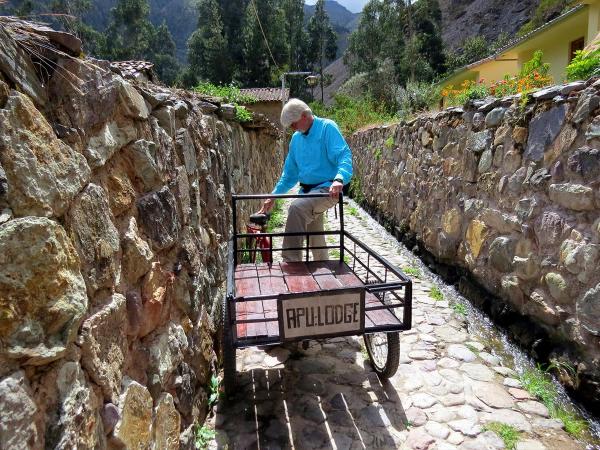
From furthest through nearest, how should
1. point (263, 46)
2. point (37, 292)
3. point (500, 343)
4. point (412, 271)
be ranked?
point (263, 46)
point (412, 271)
point (500, 343)
point (37, 292)

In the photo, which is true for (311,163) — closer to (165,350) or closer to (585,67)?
(165,350)

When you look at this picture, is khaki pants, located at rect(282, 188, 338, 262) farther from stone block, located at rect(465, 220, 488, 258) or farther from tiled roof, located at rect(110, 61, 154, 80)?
stone block, located at rect(465, 220, 488, 258)

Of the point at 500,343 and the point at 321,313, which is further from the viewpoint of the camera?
the point at 500,343

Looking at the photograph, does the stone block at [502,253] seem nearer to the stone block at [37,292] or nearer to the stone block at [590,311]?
the stone block at [590,311]

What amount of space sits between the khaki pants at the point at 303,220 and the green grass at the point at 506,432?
1.83m

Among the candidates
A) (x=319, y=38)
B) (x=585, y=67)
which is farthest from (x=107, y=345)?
(x=319, y=38)

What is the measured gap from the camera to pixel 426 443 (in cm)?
260

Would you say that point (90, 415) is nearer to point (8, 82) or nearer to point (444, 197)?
point (8, 82)

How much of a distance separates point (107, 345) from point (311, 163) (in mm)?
2721

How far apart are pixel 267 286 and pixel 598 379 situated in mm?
2349

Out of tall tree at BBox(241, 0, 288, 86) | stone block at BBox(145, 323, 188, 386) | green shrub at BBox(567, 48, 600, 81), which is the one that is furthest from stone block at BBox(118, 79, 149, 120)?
tall tree at BBox(241, 0, 288, 86)

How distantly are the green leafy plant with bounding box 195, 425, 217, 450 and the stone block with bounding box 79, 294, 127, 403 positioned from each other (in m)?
1.10

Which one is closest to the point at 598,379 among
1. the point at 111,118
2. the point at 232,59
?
the point at 111,118

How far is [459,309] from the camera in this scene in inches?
185
